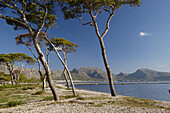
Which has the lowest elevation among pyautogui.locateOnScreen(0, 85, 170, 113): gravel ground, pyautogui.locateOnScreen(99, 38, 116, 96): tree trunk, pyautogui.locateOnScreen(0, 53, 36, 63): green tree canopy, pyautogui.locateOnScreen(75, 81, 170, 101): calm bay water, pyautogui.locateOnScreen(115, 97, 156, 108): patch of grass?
pyautogui.locateOnScreen(75, 81, 170, 101): calm bay water

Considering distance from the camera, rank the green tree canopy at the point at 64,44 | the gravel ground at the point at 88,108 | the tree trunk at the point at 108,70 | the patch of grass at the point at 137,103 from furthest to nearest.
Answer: the green tree canopy at the point at 64,44, the tree trunk at the point at 108,70, the patch of grass at the point at 137,103, the gravel ground at the point at 88,108

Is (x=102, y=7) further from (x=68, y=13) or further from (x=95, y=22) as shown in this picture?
(x=68, y=13)

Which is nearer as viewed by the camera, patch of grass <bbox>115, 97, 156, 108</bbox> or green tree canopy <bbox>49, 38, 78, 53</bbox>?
patch of grass <bbox>115, 97, 156, 108</bbox>

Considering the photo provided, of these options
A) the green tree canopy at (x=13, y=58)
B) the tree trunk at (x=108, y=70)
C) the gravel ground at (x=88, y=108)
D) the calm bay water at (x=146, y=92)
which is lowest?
the calm bay water at (x=146, y=92)

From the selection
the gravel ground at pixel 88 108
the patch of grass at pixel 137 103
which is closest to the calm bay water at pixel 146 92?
the patch of grass at pixel 137 103

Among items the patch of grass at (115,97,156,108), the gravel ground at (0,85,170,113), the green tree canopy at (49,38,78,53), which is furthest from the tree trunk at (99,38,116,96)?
the green tree canopy at (49,38,78,53)

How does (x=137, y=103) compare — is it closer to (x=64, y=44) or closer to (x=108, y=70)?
(x=108, y=70)

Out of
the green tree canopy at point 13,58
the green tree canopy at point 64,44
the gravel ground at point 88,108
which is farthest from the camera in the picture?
the green tree canopy at point 13,58

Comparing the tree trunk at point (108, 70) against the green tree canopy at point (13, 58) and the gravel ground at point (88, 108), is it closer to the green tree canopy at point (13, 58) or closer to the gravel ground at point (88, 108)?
the gravel ground at point (88, 108)

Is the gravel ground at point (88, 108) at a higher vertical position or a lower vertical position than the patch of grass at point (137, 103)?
higher

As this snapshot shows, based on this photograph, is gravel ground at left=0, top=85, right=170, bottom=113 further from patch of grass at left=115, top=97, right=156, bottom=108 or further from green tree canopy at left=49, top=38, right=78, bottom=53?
green tree canopy at left=49, top=38, right=78, bottom=53

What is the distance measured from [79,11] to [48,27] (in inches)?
207

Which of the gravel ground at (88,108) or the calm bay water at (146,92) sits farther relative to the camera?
the calm bay water at (146,92)

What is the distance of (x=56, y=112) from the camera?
5.84 meters
